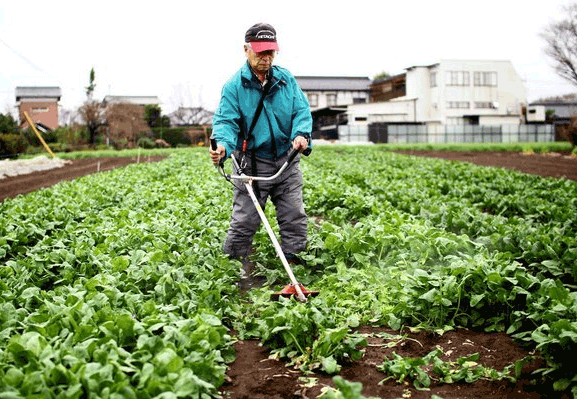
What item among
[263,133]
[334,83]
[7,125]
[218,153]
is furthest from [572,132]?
[334,83]

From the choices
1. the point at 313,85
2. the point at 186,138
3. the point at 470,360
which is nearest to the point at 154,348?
the point at 470,360

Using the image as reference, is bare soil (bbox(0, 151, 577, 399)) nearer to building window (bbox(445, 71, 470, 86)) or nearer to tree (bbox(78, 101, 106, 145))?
tree (bbox(78, 101, 106, 145))

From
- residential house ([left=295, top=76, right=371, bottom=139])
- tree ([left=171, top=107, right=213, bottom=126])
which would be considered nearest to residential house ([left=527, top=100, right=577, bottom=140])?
residential house ([left=295, top=76, right=371, bottom=139])

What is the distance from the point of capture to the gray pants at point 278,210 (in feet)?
19.0

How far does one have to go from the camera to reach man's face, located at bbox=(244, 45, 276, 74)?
523 centimetres

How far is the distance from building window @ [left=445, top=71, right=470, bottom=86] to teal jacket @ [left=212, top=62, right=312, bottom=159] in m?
51.6

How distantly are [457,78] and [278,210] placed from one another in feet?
171

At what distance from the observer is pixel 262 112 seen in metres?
5.60

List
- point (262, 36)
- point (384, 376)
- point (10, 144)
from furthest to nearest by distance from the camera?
point (10, 144), point (262, 36), point (384, 376)

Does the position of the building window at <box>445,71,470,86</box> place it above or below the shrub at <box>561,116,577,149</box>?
above

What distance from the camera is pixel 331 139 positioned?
2048 inches

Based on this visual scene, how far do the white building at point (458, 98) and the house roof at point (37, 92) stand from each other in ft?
127

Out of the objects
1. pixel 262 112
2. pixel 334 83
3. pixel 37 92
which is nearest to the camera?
pixel 262 112

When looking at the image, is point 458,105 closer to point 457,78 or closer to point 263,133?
point 457,78
